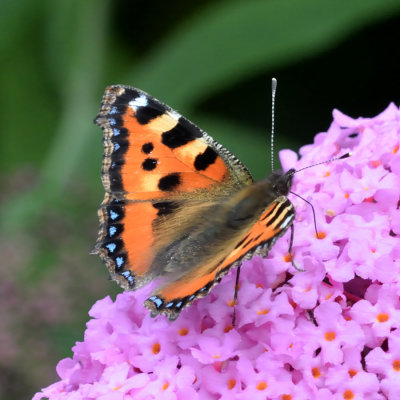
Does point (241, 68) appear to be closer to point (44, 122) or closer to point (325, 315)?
point (44, 122)

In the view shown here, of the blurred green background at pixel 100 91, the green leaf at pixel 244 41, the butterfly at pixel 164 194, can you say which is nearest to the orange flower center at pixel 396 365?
the butterfly at pixel 164 194

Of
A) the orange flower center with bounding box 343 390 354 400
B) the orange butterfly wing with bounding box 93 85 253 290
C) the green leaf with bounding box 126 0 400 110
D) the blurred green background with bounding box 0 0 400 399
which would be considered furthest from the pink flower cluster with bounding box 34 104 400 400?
the green leaf with bounding box 126 0 400 110

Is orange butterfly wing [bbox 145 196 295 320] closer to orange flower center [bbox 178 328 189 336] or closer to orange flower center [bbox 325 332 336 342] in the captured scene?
orange flower center [bbox 178 328 189 336]

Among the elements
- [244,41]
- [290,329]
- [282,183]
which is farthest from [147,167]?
[244,41]

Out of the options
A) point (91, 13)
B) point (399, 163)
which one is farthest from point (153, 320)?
point (91, 13)

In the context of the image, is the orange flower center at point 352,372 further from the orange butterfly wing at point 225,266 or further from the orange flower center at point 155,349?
the orange flower center at point 155,349

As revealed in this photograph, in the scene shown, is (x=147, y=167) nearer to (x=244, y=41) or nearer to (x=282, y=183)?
(x=282, y=183)
